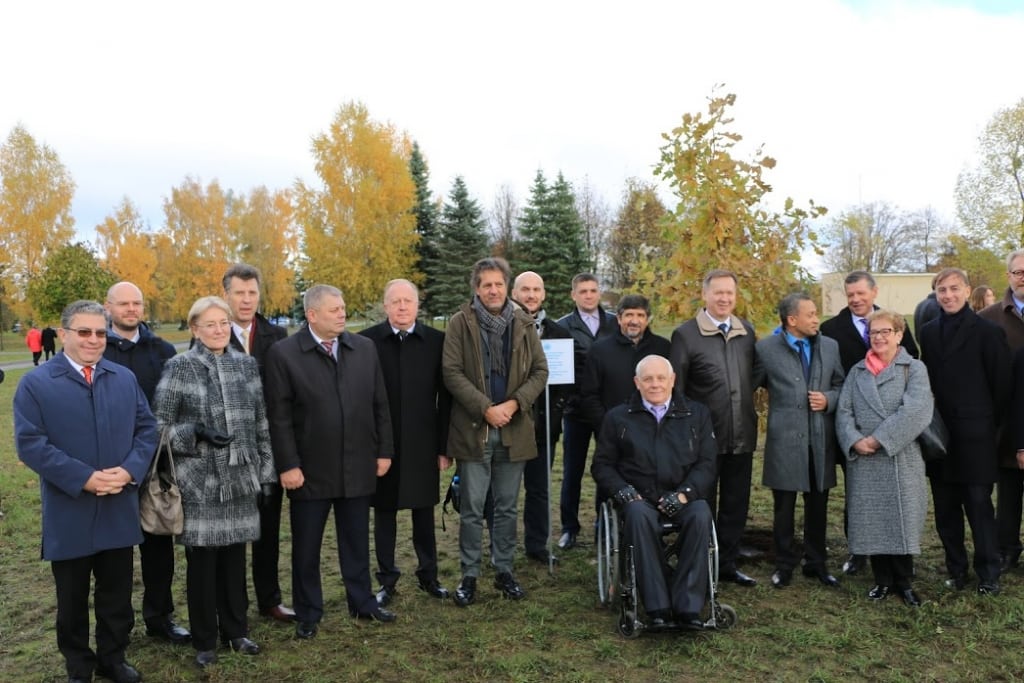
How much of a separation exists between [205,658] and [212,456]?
108 centimetres

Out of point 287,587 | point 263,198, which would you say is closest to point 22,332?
point 263,198

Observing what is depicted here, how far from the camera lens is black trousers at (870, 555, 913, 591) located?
4965 millimetres

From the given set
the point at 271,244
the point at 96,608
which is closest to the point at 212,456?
the point at 96,608

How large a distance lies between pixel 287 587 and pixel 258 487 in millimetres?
1598

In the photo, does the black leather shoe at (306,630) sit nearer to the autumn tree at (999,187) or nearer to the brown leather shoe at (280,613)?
the brown leather shoe at (280,613)

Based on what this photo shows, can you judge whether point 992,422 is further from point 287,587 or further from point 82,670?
point 82,670

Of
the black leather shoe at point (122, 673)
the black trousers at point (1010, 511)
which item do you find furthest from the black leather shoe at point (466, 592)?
the black trousers at point (1010, 511)

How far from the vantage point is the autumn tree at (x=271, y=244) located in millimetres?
43938

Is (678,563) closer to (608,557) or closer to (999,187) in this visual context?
(608,557)

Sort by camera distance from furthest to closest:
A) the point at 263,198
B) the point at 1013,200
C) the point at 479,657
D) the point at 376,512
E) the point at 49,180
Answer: the point at 263,198
the point at 49,180
the point at 1013,200
the point at 376,512
the point at 479,657

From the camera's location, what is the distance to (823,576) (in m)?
5.30

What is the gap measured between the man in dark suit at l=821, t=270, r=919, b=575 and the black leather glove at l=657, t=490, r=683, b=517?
4.88ft

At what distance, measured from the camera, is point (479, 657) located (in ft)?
13.7

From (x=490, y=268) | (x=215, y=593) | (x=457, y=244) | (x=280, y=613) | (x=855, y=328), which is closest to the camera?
(x=215, y=593)
